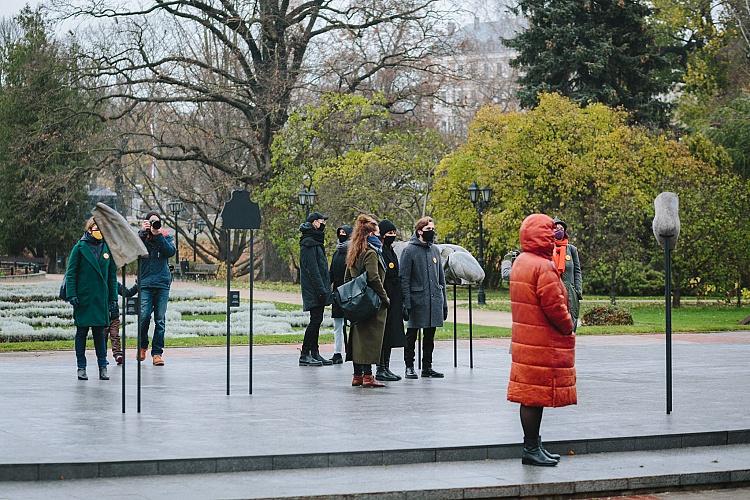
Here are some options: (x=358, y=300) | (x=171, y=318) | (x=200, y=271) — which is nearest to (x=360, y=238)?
(x=358, y=300)

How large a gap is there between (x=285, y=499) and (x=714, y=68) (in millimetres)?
48754

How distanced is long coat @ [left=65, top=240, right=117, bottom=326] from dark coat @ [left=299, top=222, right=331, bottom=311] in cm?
265

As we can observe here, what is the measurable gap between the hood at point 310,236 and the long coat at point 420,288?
1.56m

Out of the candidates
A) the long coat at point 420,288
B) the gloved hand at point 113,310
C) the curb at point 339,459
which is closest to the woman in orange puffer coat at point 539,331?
the curb at point 339,459

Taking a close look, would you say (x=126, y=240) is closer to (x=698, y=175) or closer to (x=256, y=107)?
(x=698, y=175)

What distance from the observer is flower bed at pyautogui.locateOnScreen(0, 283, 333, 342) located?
22234 millimetres

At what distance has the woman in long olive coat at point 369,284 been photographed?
44.3 feet

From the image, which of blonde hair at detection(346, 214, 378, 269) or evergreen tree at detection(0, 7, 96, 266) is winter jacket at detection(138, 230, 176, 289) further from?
evergreen tree at detection(0, 7, 96, 266)

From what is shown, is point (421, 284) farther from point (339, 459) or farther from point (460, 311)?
point (460, 311)

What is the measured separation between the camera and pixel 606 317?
26.8 metres

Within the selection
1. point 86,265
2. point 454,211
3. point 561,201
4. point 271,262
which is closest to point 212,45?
point 271,262

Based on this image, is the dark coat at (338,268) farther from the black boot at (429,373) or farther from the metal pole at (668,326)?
the metal pole at (668,326)

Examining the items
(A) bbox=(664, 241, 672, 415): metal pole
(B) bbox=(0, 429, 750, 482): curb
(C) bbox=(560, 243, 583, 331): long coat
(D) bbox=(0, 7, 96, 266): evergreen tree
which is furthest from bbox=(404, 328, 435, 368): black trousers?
(D) bbox=(0, 7, 96, 266): evergreen tree

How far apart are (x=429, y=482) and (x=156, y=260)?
7984 millimetres
